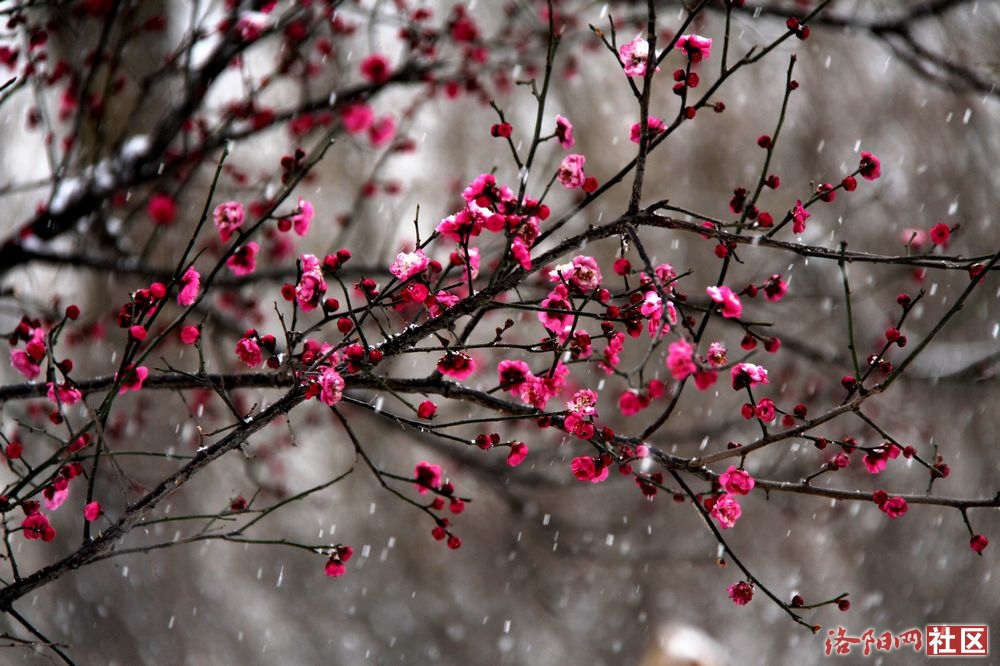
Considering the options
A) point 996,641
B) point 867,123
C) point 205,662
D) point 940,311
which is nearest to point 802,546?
point 996,641

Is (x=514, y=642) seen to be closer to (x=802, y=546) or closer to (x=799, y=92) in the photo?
(x=802, y=546)

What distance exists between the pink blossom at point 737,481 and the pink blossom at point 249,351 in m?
1.05

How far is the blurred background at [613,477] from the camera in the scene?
7.36 meters

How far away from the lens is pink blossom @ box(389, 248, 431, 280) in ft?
5.35

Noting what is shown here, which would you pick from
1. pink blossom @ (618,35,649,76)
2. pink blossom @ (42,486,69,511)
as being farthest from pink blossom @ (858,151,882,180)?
pink blossom @ (42,486,69,511)

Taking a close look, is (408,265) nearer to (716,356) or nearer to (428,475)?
(428,475)

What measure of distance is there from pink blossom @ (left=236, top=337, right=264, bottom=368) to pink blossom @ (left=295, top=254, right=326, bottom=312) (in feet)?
0.51

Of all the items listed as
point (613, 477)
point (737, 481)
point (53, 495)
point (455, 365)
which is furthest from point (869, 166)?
point (613, 477)

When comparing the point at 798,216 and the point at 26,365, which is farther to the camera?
the point at 26,365

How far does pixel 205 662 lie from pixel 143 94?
8.07 meters

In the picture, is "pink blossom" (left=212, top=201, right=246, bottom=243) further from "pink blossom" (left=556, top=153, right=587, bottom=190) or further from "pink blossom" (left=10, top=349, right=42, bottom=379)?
"pink blossom" (left=556, top=153, right=587, bottom=190)

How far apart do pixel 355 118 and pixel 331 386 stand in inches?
70.4

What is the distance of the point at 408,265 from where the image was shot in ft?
5.38

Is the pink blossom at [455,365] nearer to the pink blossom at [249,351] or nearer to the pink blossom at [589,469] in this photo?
the pink blossom at [589,469]
